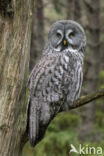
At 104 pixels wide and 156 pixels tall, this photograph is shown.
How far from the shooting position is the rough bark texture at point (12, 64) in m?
2.17

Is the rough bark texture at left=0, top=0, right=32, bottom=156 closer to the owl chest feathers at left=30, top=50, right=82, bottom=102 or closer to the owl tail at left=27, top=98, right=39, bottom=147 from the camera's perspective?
the owl tail at left=27, top=98, right=39, bottom=147

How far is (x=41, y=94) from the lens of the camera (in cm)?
279

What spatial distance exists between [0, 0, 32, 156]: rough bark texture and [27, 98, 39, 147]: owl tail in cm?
29

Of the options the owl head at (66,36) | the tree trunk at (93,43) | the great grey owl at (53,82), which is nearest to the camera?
the great grey owl at (53,82)

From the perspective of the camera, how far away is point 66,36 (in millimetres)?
3205

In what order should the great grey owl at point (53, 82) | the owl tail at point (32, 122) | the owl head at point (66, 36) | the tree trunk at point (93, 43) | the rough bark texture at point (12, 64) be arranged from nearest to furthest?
1. the rough bark texture at point (12, 64)
2. the owl tail at point (32, 122)
3. the great grey owl at point (53, 82)
4. the owl head at point (66, 36)
5. the tree trunk at point (93, 43)

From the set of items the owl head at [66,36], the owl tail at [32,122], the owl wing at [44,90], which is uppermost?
the owl head at [66,36]

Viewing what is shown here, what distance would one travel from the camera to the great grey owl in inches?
108

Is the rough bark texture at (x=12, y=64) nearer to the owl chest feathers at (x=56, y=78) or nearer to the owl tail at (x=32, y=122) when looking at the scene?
the owl tail at (x=32, y=122)

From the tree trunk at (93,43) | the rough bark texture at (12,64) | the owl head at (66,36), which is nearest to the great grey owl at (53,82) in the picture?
the owl head at (66,36)

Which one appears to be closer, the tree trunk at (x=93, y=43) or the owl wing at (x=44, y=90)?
the owl wing at (x=44, y=90)

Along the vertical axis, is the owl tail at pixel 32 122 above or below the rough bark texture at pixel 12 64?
below

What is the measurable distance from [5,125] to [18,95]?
0.26m

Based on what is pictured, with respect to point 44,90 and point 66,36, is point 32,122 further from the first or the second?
point 66,36
